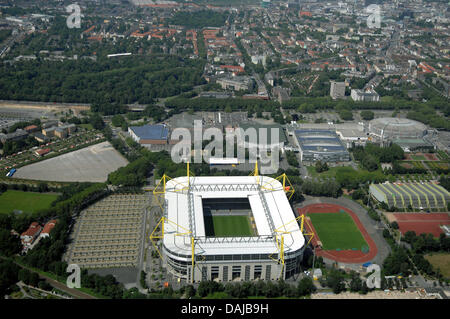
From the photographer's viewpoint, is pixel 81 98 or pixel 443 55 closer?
pixel 81 98

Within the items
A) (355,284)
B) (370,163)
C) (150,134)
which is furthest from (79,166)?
→ (355,284)

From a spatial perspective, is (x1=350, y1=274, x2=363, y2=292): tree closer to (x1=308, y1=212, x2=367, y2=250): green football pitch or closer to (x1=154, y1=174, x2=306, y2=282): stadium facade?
(x1=154, y1=174, x2=306, y2=282): stadium facade

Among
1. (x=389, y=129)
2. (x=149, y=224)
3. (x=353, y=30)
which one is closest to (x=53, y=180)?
(x=149, y=224)

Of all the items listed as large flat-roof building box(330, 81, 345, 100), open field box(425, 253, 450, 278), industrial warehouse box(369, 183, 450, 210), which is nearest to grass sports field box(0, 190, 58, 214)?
industrial warehouse box(369, 183, 450, 210)

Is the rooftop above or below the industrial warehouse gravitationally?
above

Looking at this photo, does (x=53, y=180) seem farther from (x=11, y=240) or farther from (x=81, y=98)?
(x=81, y=98)

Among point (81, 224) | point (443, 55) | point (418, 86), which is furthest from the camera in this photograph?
point (443, 55)

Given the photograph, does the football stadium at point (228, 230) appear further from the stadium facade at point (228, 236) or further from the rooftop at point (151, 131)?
the rooftop at point (151, 131)

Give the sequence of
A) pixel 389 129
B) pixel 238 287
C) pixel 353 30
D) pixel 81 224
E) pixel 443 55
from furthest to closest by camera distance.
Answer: pixel 353 30
pixel 443 55
pixel 389 129
pixel 81 224
pixel 238 287
